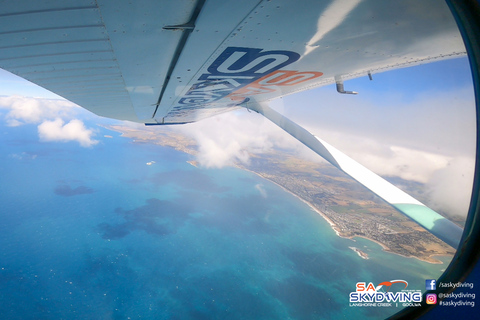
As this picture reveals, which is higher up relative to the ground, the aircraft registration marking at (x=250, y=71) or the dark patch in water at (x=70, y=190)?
the aircraft registration marking at (x=250, y=71)

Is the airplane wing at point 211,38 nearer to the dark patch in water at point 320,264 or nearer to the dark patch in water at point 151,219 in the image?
the dark patch in water at point 320,264

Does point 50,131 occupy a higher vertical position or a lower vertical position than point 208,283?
higher

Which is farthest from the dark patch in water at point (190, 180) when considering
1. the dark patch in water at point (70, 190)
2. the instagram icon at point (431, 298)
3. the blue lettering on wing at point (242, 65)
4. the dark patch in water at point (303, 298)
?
the instagram icon at point (431, 298)

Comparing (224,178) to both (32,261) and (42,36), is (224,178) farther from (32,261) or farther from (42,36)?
(42,36)

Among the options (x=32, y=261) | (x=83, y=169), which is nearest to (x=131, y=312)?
(x=32, y=261)

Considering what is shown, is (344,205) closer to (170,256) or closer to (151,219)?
(170,256)

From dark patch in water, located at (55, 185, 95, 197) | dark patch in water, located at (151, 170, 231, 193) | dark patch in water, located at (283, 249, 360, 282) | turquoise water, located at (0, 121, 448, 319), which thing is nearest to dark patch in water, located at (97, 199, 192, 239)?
turquoise water, located at (0, 121, 448, 319)

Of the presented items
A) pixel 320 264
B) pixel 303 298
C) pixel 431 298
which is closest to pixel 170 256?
pixel 303 298
